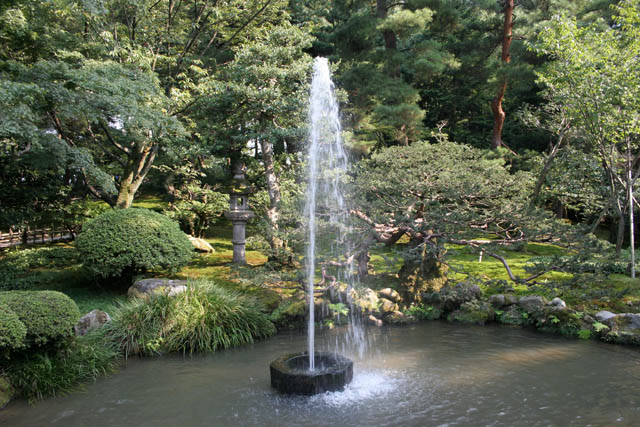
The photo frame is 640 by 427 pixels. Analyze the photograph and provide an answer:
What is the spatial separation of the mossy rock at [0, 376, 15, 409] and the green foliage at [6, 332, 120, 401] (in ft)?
0.22

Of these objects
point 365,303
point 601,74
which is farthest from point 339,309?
point 601,74

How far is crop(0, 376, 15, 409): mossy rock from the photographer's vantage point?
4961mm

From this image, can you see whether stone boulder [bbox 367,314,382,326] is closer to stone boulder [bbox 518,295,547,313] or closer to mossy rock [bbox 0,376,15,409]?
stone boulder [bbox 518,295,547,313]

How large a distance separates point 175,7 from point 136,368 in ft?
35.2

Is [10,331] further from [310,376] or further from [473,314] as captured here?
[473,314]

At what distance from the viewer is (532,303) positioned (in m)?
8.30

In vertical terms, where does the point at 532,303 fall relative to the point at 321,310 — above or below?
above

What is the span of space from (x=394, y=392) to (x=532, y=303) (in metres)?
4.29

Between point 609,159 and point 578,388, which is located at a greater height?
point 609,159

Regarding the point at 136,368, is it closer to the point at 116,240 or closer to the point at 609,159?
the point at 116,240

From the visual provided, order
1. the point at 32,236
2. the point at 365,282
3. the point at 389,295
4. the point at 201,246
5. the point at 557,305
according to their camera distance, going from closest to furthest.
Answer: the point at 557,305 < the point at 389,295 < the point at 365,282 < the point at 201,246 < the point at 32,236

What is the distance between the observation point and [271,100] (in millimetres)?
10609

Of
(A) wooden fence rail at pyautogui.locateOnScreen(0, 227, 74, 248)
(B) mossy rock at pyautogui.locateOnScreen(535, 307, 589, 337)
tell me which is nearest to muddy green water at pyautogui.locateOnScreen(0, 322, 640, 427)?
(B) mossy rock at pyautogui.locateOnScreen(535, 307, 589, 337)

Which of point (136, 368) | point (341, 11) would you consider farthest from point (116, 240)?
point (341, 11)
